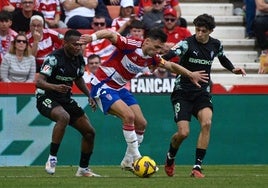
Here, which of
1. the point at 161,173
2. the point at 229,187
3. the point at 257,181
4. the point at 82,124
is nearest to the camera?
the point at 229,187

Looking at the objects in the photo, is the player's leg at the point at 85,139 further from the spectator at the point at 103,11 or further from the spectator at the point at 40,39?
the spectator at the point at 103,11

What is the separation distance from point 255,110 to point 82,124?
17.7 feet

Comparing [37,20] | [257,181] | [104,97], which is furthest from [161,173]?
→ [37,20]

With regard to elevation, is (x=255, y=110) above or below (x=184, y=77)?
below

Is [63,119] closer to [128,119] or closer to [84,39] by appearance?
[128,119]

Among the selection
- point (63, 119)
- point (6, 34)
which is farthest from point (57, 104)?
point (6, 34)

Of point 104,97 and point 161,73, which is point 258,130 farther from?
point 104,97

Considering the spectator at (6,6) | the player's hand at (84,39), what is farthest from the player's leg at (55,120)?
the spectator at (6,6)

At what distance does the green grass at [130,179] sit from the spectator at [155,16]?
4.50 metres

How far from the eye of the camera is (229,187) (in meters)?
13.0

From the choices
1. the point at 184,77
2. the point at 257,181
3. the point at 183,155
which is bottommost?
the point at 183,155

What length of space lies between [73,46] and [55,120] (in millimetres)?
1166

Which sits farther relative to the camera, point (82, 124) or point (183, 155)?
point (183, 155)

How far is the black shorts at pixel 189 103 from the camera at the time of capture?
15523 mm
